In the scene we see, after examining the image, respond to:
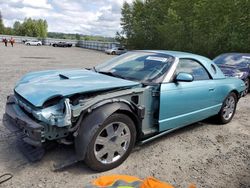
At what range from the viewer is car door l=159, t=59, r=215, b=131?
4.03 m

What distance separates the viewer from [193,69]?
15.7ft

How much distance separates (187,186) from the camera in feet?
10.6

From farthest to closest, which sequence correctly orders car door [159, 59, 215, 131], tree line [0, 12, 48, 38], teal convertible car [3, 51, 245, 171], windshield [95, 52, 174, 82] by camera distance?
tree line [0, 12, 48, 38], windshield [95, 52, 174, 82], car door [159, 59, 215, 131], teal convertible car [3, 51, 245, 171]

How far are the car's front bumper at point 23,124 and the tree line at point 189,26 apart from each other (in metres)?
20.6

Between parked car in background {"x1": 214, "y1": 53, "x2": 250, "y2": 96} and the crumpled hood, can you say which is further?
parked car in background {"x1": 214, "y1": 53, "x2": 250, "y2": 96}

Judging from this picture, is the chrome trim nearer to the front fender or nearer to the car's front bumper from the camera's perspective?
the front fender

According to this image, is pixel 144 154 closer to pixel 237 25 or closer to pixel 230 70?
pixel 230 70

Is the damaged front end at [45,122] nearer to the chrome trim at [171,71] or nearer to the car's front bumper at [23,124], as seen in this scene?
the car's front bumper at [23,124]

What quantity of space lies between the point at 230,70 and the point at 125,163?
663 cm

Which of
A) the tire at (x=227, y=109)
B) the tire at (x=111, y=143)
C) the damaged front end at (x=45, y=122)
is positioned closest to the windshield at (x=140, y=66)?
the tire at (x=111, y=143)

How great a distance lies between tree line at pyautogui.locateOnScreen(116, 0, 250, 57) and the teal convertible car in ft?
61.4

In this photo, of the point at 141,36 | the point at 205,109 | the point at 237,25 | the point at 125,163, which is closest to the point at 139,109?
the point at 125,163

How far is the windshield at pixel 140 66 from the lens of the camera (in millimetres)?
4133

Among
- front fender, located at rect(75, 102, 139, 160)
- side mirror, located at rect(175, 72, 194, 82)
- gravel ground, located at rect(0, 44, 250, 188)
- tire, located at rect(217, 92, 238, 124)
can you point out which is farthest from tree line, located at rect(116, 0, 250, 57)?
front fender, located at rect(75, 102, 139, 160)
